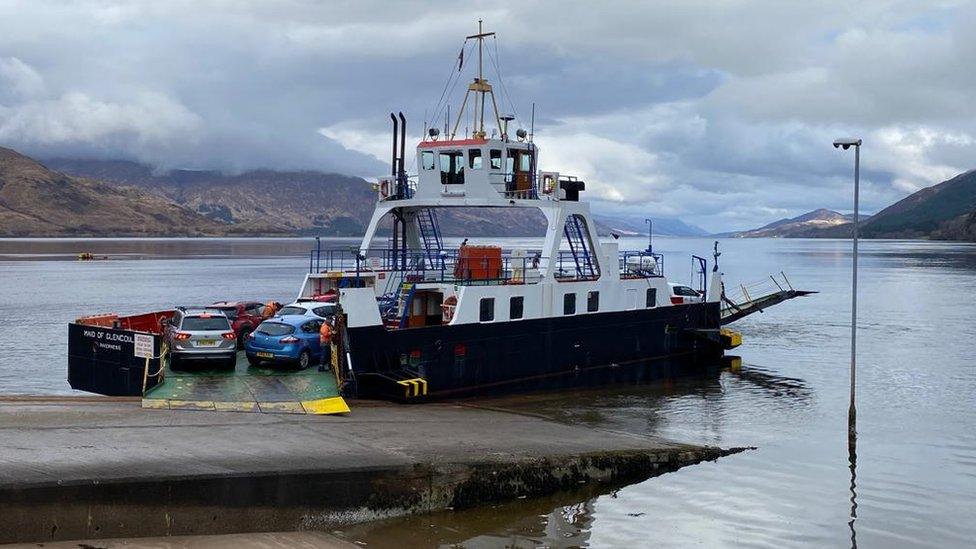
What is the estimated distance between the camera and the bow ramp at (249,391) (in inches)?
824

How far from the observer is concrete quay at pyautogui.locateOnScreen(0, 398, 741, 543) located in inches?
565

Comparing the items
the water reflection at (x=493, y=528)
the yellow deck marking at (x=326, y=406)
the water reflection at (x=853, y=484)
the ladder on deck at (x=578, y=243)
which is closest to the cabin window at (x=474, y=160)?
the ladder on deck at (x=578, y=243)

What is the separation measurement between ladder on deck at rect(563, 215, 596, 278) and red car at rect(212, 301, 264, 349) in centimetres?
1028

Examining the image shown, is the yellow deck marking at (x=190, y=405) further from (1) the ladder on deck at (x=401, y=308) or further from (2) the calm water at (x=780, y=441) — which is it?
(1) the ladder on deck at (x=401, y=308)

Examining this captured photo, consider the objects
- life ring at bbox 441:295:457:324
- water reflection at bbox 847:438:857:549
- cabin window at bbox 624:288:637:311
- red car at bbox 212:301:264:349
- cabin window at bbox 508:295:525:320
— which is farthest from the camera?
cabin window at bbox 624:288:637:311

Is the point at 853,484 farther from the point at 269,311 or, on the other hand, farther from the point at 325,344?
the point at 269,311

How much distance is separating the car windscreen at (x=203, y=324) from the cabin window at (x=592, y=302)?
12.1 m

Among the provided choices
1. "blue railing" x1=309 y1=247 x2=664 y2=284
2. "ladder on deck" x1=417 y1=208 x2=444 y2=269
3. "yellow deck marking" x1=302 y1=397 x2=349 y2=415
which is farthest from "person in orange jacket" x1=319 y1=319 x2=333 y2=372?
"ladder on deck" x1=417 y1=208 x2=444 y2=269

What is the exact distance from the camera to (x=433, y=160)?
31.7 meters

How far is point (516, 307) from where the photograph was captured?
2933 cm

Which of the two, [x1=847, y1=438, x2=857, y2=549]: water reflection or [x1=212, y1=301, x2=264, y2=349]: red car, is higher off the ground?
[x1=212, y1=301, x2=264, y2=349]: red car

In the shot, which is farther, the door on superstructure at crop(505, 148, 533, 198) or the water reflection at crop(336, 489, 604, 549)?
the door on superstructure at crop(505, 148, 533, 198)

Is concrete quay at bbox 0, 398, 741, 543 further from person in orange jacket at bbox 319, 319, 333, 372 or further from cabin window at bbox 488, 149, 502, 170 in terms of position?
cabin window at bbox 488, 149, 502, 170

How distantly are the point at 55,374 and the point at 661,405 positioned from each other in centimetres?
2122
